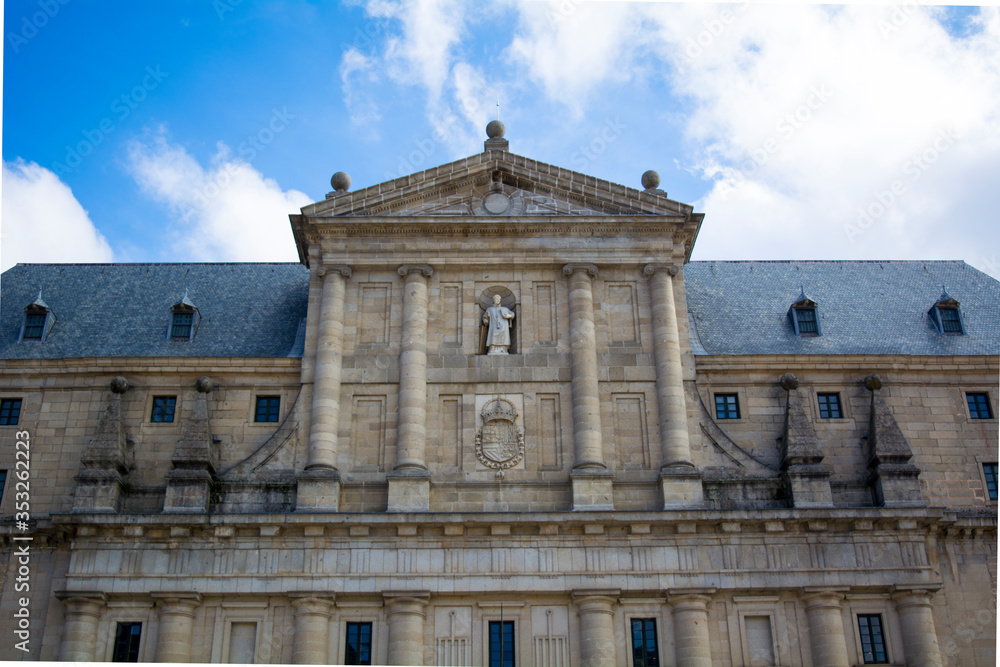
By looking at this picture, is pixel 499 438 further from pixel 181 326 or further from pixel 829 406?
pixel 181 326

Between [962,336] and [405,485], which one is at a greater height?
[962,336]

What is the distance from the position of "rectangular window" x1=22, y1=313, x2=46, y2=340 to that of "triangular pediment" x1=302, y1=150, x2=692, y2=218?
30.7 feet

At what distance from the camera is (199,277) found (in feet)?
116

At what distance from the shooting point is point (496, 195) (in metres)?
31.3

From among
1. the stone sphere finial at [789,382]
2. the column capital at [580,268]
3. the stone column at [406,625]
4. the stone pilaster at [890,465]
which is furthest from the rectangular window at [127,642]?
the stone pilaster at [890,465]

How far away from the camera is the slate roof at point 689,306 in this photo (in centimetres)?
3155

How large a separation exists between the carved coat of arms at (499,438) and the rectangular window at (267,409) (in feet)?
19.8

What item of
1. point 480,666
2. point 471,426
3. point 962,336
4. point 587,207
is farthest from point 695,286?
point 480,666

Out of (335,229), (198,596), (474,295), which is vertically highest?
(335,229)

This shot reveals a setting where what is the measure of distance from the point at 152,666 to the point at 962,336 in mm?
25355

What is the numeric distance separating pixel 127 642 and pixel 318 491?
19.5 ft

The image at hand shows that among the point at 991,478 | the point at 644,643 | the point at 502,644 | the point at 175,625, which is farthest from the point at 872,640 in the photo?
the point at 175,625

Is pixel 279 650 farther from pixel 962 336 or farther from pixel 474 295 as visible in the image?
pixel 962 336

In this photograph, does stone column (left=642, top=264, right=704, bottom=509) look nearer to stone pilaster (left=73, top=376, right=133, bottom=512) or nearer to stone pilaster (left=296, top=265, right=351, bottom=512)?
stone pilaster (left=296, top=265, right=351, bottom=512)
